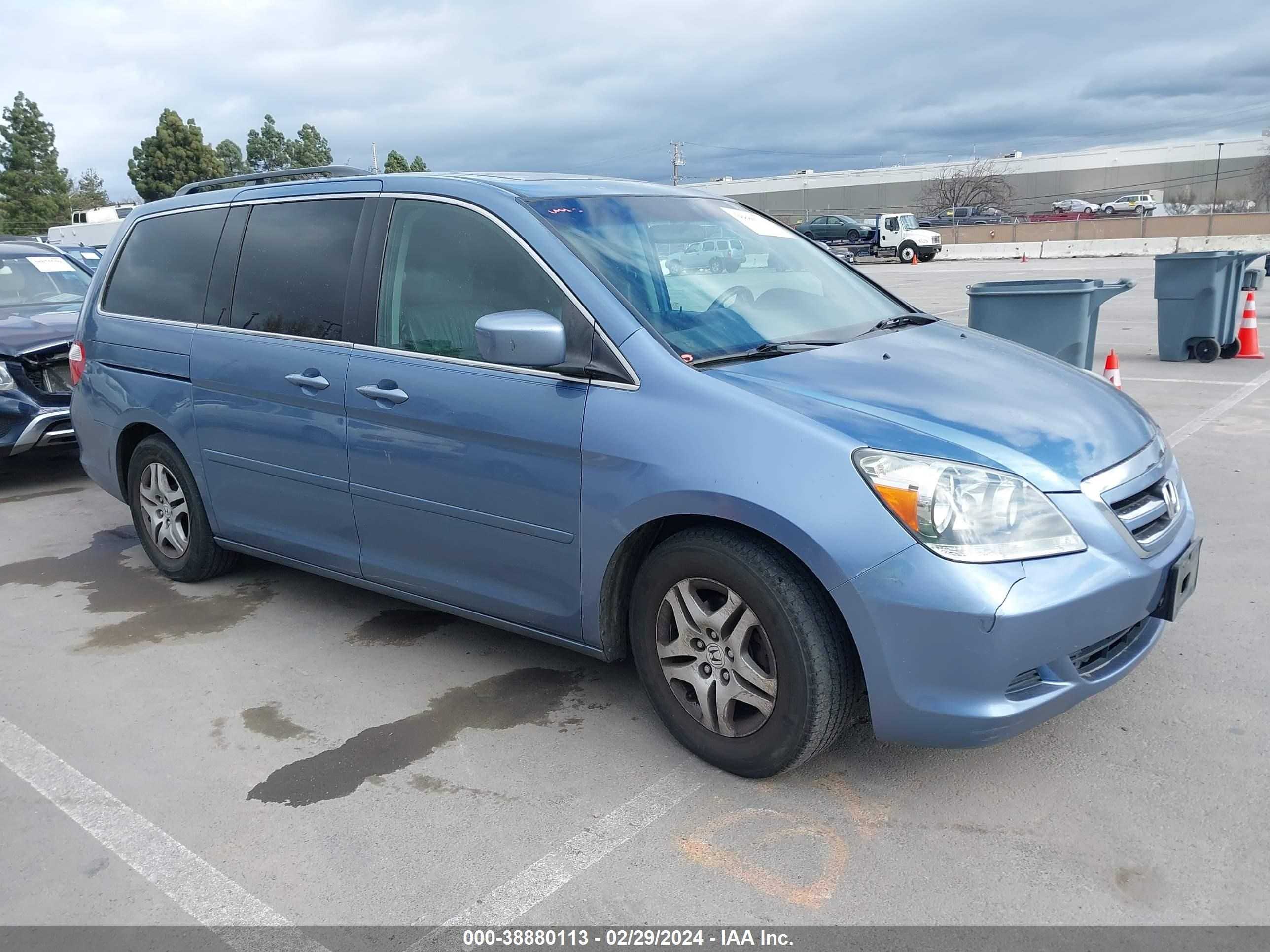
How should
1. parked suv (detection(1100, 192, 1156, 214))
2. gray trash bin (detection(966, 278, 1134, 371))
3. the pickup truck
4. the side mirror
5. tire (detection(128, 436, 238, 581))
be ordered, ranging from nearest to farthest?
the side mirror
tire (detection(128, 436, 238, 581))
gray trash bin (detection(966, 278, 1134, 371))
the pickup truck
parked suv (detection(1100, 192, 1156, 214))

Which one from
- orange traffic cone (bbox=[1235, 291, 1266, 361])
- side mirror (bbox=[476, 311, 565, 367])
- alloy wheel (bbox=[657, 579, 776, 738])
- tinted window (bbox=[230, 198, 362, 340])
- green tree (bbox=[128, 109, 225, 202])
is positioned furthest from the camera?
green tree (bbox=[128, 109, 225, 202])

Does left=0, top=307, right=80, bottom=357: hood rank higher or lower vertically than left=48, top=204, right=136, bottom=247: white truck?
lower

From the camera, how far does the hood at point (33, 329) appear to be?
23.2ft

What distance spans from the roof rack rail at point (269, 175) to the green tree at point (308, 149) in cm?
7871

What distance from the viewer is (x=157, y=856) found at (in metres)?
2.92

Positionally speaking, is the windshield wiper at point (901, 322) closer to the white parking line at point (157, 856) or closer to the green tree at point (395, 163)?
the white parking line at point (157, 856)

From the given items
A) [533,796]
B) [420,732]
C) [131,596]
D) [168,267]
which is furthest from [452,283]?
[131,596]

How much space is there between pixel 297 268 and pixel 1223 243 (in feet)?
111

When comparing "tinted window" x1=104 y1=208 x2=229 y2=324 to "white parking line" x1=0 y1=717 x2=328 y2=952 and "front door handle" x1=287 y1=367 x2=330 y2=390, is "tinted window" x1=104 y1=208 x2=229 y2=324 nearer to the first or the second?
"front door handle" x1=287 y1=367 x2=330 y2=390

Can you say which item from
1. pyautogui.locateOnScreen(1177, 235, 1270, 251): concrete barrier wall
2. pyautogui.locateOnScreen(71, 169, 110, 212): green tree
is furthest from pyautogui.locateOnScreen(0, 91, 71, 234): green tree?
pyautogui.locateOnScreen(1177, 235, 1270, 251): concrete barrier wall

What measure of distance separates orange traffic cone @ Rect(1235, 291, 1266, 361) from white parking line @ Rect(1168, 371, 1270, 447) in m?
1.00

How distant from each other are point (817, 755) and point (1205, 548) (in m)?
2.87

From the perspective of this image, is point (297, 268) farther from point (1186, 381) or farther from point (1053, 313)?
point (1186, 381)

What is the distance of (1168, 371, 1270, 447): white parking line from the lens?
7555 millimetres
